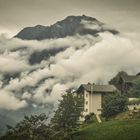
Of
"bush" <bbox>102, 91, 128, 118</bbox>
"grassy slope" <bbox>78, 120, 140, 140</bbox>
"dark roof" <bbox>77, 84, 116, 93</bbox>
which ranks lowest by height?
"grassy slope" <bbox>78, 120, 140, 140</bbox>

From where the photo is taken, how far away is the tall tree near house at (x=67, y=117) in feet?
196

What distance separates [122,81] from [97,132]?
113 ft

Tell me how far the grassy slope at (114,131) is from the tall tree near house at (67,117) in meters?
2.17

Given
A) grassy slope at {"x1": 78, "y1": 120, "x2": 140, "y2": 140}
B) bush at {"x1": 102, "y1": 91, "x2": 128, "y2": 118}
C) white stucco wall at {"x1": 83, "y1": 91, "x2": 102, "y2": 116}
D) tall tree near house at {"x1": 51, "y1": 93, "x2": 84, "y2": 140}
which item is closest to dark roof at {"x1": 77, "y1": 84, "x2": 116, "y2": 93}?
white stucco wall at {"x1": 83, "y1": 91, "x2": 102, "y2": 116}

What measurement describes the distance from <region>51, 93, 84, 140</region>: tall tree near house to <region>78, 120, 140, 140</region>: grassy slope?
7.12ft

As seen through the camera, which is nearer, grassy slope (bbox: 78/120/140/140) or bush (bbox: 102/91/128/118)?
grassy slope (bbox: 78/120/140/140)

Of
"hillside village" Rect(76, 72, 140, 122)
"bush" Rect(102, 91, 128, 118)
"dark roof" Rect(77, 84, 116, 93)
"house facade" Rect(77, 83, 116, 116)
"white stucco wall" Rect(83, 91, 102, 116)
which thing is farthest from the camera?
"dark roof" Rect(77, 84, 116, 93)

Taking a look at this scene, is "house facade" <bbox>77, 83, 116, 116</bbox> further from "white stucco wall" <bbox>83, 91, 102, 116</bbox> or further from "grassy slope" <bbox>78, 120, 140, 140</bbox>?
"grassy slope" <bbox>78, 120, 140, 140</bbox>

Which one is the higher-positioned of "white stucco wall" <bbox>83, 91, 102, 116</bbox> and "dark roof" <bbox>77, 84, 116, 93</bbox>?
"dark roof" <bbox>77, 84, 116, 93</bbox>

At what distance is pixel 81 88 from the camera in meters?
96.1

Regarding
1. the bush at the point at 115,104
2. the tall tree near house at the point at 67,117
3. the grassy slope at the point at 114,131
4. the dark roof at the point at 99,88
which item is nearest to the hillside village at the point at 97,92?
the dark roof at the point at 99,88

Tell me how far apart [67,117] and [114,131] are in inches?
343

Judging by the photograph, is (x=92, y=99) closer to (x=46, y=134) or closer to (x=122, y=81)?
(x=122, y=81)

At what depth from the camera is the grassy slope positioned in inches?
2301
